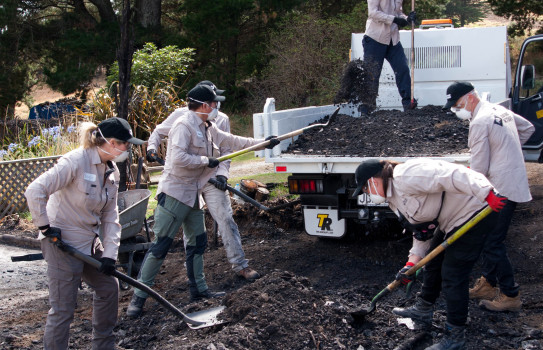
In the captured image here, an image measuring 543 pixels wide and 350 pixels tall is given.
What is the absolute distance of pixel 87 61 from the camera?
17328 millimetres

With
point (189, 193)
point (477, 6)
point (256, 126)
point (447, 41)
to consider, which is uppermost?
point (477, 6)

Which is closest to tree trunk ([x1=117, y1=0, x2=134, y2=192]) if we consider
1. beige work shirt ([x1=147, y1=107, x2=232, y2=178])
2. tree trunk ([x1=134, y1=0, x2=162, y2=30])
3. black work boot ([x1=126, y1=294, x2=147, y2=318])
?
beige work shirt ([x1=147, y1=107, x2=232, y2=178])

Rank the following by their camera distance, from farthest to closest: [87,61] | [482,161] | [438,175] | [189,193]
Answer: [87,61] < [189,193] < [482,161] < [438,175]

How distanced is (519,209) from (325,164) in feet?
11.0

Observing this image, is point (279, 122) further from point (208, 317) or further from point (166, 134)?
point (208, 317)

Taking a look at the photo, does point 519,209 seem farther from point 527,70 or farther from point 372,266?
point 372,266

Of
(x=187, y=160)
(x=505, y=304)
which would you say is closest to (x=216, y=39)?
(x=187, y=160)

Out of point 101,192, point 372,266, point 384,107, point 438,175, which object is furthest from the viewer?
point 384,107

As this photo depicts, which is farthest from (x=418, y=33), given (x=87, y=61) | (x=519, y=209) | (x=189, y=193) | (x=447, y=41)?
(x=87, y=61)

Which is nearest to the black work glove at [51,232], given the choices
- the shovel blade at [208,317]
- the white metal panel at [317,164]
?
the shovel blade at [208,317]

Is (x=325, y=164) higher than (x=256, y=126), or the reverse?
(x=256, y=126)

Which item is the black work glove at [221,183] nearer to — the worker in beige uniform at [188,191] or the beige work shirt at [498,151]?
the worker in beige uniform at [188,191]

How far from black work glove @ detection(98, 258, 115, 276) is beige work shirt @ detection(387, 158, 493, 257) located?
2.01 m

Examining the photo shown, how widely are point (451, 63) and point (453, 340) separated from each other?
4752mm
